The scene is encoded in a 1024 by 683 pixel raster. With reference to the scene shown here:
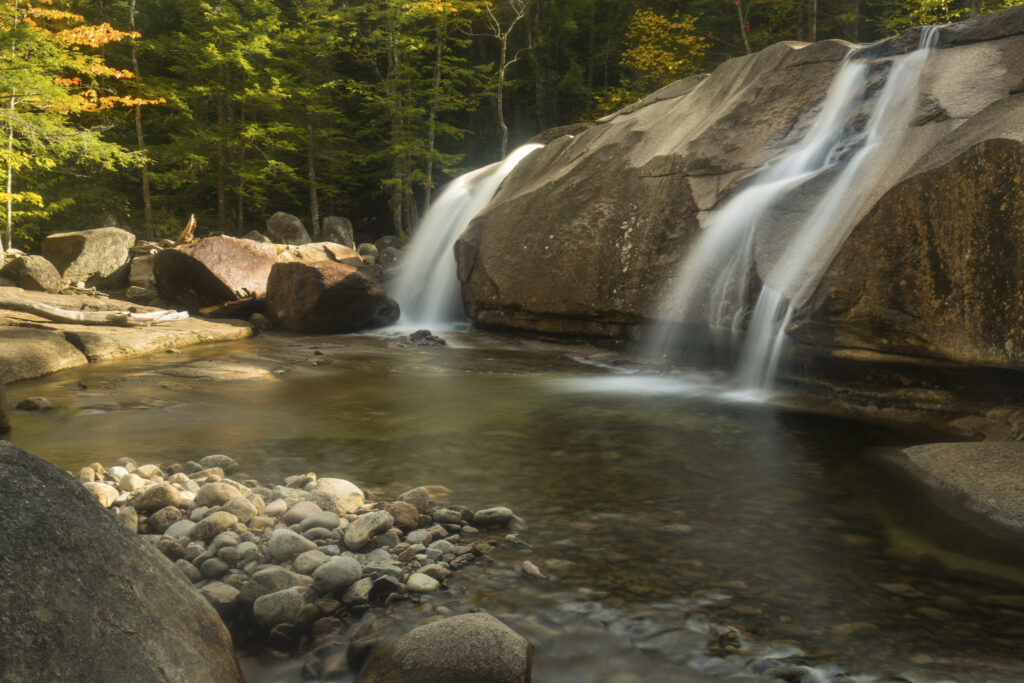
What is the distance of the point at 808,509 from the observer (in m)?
4.11

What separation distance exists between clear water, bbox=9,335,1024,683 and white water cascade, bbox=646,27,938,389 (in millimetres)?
799

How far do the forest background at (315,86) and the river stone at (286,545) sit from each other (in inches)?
659

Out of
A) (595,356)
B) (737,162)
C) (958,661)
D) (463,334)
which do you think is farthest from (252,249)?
(958,661)

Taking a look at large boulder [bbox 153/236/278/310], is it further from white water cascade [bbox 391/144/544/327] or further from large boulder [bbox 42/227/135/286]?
large boulder [bbox 42/227/135/286]

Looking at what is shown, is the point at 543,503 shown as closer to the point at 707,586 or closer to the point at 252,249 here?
the point at 707,586

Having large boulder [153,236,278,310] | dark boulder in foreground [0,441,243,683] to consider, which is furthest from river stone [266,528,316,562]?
large boulder [153,236,278,310]

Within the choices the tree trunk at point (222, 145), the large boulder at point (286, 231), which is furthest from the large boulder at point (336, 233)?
the tree trunk at point (222, 145)

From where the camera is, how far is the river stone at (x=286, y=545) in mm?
3158

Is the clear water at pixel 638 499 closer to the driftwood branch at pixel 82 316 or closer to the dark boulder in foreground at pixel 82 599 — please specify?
the dark boulder in foreground at pixel 82 599

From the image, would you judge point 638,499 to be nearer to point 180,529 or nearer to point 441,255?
point 180,529

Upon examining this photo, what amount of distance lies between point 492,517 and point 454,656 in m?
1.44

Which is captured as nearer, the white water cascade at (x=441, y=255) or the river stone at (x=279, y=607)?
the river stone at (x=279, y=607)

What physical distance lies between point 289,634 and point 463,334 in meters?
10.3

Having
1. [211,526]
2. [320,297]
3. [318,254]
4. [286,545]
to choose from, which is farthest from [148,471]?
[318,254]
